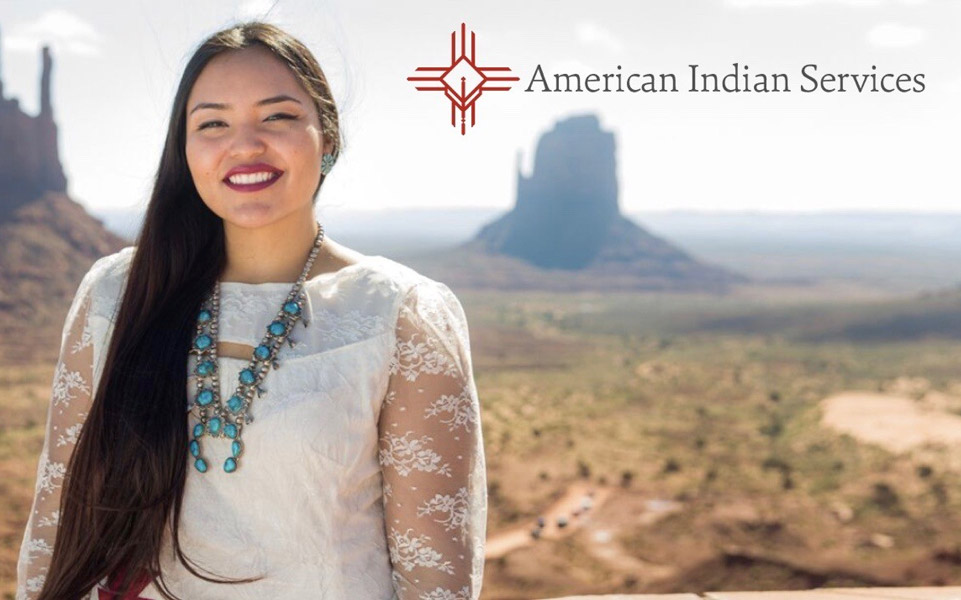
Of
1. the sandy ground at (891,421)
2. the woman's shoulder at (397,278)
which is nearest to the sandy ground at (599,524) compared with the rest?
the sandy ground at (891,421)

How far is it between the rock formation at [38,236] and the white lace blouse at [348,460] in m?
34.2

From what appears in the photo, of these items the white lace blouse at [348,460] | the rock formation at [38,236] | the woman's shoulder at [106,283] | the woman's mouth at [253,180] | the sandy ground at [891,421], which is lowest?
the sandy ground at [891,421]

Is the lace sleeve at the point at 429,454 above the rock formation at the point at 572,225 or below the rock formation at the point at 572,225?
below

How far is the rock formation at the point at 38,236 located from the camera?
123 ft

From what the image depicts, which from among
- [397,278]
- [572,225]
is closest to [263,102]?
[397,278]

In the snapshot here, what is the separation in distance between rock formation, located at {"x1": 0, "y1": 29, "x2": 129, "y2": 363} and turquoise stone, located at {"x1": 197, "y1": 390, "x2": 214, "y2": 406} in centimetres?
3425

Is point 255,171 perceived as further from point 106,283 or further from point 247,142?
point 106,283

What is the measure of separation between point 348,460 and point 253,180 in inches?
21.6

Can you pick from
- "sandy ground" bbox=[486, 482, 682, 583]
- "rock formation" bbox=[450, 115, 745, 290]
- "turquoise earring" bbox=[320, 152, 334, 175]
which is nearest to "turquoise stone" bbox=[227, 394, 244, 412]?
"turquoise earring" bbox=[320, 152, 334, 175]

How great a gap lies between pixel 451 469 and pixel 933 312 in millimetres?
48803

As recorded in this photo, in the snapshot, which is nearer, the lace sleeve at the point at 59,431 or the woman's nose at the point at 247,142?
the woman's nose at the point at 247,142

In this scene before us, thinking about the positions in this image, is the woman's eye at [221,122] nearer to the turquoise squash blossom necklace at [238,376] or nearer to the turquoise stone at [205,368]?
the turquoise squash blossom necklace at [238,376]

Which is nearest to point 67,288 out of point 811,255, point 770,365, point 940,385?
point 770,365

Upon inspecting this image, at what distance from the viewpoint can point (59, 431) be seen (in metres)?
1.73
